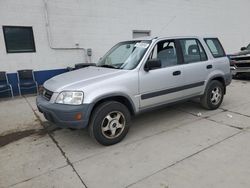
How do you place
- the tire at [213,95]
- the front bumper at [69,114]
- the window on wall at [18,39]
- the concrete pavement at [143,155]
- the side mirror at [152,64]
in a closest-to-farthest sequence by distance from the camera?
the concrete pavement at [143,155], the front bumper at [69,114], the side mirror at [152,64], the tire at [213,95], the window on wall at [18,39]

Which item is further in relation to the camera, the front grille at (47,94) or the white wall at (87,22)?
the white wall at (87,22)

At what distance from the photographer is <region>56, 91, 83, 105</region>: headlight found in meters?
3.03

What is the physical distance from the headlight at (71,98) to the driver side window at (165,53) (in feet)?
4.94

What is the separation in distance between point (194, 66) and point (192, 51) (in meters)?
0.36

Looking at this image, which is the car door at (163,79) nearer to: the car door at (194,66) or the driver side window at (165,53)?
the driver side window at (165,53)

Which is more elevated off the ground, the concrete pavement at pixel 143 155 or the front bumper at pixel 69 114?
the front bumper at pixel 69 114

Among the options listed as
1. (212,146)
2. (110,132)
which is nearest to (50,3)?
(110,132)

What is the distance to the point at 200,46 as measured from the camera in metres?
4.48

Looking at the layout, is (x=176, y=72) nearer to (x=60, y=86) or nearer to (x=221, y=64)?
(x=221, y=64)

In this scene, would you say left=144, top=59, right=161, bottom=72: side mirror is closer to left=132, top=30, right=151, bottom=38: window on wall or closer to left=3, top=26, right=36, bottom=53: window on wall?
left=3, top=26, right=36, bottom=53: window on wall

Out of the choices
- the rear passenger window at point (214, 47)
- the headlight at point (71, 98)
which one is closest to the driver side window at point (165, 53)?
the rear passenger window at point (214, 47)

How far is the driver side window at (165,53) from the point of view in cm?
386

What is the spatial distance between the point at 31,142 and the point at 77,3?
5569mm

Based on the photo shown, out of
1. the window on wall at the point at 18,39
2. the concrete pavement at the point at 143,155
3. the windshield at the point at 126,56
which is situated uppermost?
the window on wall at the point at 18,39
